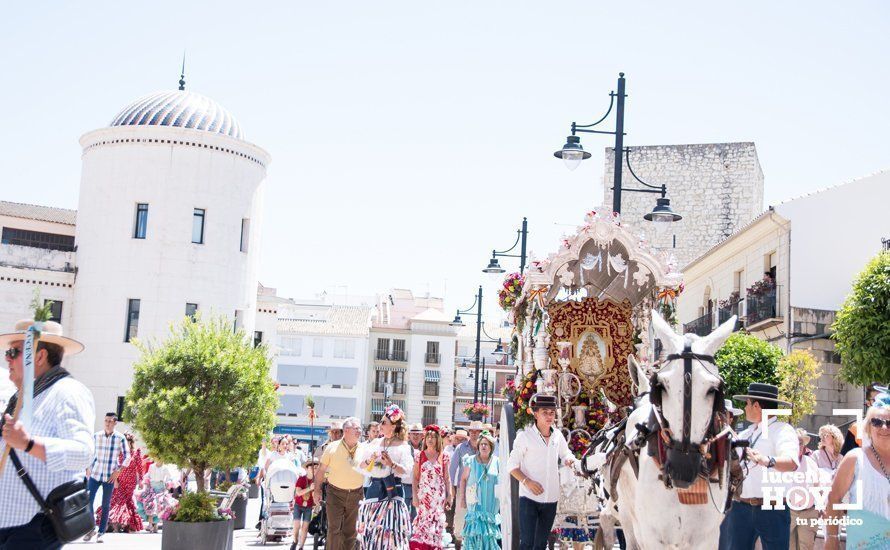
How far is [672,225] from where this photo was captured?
46656mm

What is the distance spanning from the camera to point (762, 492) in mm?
8328

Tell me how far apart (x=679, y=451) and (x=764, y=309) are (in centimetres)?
2633

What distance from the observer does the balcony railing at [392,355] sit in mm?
77625

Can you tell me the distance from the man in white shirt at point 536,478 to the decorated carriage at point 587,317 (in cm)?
270

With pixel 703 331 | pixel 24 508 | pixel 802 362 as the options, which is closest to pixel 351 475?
pixel 24 508

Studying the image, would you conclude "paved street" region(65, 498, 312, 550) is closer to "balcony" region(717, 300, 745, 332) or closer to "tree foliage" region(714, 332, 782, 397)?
"tree foliage" region(714, 332, 782, 397)

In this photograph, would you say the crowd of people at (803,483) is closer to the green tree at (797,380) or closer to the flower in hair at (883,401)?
the flower in hair at (883,401)

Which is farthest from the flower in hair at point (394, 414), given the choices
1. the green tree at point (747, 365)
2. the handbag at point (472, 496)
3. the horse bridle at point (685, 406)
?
the green tree at point (747, 365)

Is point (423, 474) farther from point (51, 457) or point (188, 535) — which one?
point (51, 457)

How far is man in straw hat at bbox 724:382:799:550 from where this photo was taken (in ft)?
27.2

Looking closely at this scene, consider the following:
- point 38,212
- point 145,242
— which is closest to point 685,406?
point 145,242

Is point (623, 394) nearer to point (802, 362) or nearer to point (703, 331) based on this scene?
point (802, 362)

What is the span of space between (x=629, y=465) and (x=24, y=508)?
4.35 metres

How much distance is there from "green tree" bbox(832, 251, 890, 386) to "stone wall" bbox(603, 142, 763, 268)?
21.6 m
